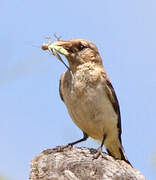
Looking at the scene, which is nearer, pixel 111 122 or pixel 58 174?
pixel 58 174

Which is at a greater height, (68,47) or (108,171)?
(68,47)

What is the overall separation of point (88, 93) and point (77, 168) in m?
3.04

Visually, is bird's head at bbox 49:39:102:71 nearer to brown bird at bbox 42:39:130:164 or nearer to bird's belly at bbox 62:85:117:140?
brown bird at bbox 42:39:130:164

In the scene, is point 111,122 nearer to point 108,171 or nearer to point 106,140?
point 106,140

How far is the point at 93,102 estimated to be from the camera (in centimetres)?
827

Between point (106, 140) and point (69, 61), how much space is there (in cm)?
146

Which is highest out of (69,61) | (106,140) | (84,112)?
(69,61)

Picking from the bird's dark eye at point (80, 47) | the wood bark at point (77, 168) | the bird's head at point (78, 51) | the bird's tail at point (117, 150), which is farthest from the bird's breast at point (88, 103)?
the wood bark at point (77, 168)

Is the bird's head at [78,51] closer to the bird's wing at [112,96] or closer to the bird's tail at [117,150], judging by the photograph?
the bird's wing at [112,96]

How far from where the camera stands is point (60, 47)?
8.30 m

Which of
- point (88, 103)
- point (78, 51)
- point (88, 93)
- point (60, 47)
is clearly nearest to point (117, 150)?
point (88, 103)

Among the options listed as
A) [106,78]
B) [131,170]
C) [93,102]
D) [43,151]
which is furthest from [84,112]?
[131,170]

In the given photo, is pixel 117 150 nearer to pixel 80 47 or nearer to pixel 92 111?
pixel 92 111

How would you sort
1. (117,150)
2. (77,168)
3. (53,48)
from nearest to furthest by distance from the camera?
(77,168)
(53,48)
(117,150)
